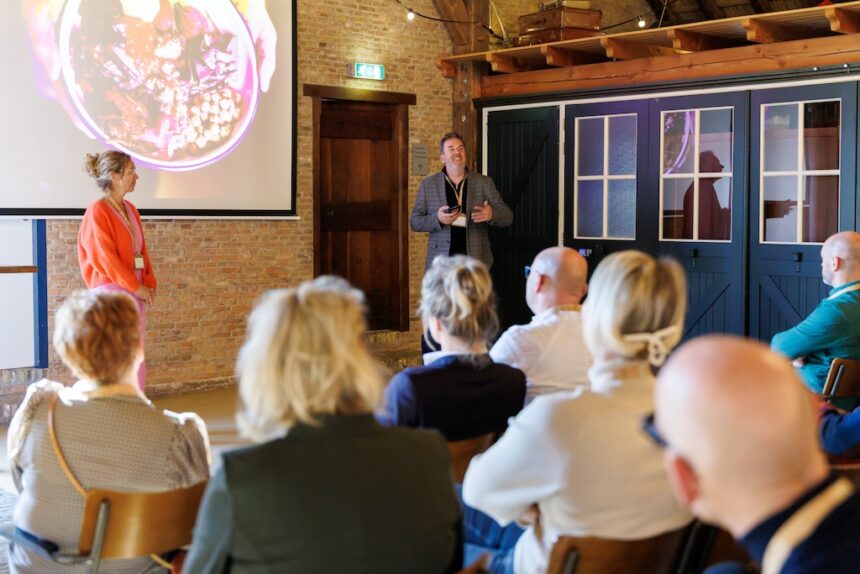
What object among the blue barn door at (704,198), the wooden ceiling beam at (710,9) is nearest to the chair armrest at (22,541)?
the blue barn door at (704,198)

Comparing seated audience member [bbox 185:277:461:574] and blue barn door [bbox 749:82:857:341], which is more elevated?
blue barn door [bbox 749:82:857:341]

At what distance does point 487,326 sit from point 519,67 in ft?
23.2

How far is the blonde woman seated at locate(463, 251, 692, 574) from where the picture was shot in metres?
2.24

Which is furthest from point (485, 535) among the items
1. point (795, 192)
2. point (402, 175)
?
point (402, 175)

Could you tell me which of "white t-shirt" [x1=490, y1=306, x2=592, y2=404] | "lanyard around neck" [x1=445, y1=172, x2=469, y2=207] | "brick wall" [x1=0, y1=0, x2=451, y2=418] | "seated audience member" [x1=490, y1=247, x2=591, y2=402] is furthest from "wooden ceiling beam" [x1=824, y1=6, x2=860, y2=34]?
"white t-shirt" [x1=490, y1=306, x2=592, y2=404]

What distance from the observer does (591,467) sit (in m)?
2.24

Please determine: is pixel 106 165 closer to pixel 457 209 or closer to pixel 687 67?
pixel 457 209

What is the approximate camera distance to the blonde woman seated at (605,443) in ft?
7.34

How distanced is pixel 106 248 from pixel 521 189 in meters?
4.85

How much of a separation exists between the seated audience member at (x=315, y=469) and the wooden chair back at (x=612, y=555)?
266mm

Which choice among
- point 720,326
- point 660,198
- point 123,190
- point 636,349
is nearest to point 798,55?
point 660,198

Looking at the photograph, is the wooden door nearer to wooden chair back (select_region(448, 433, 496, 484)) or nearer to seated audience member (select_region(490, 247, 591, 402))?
seated audience member (select_region(490, 247, 591, 402))

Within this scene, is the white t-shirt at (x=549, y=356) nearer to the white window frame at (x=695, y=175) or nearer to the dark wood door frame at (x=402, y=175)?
the white window frame at (x=695, y=175)

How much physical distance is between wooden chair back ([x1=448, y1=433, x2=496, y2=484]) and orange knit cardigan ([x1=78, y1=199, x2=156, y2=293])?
3.65 m
